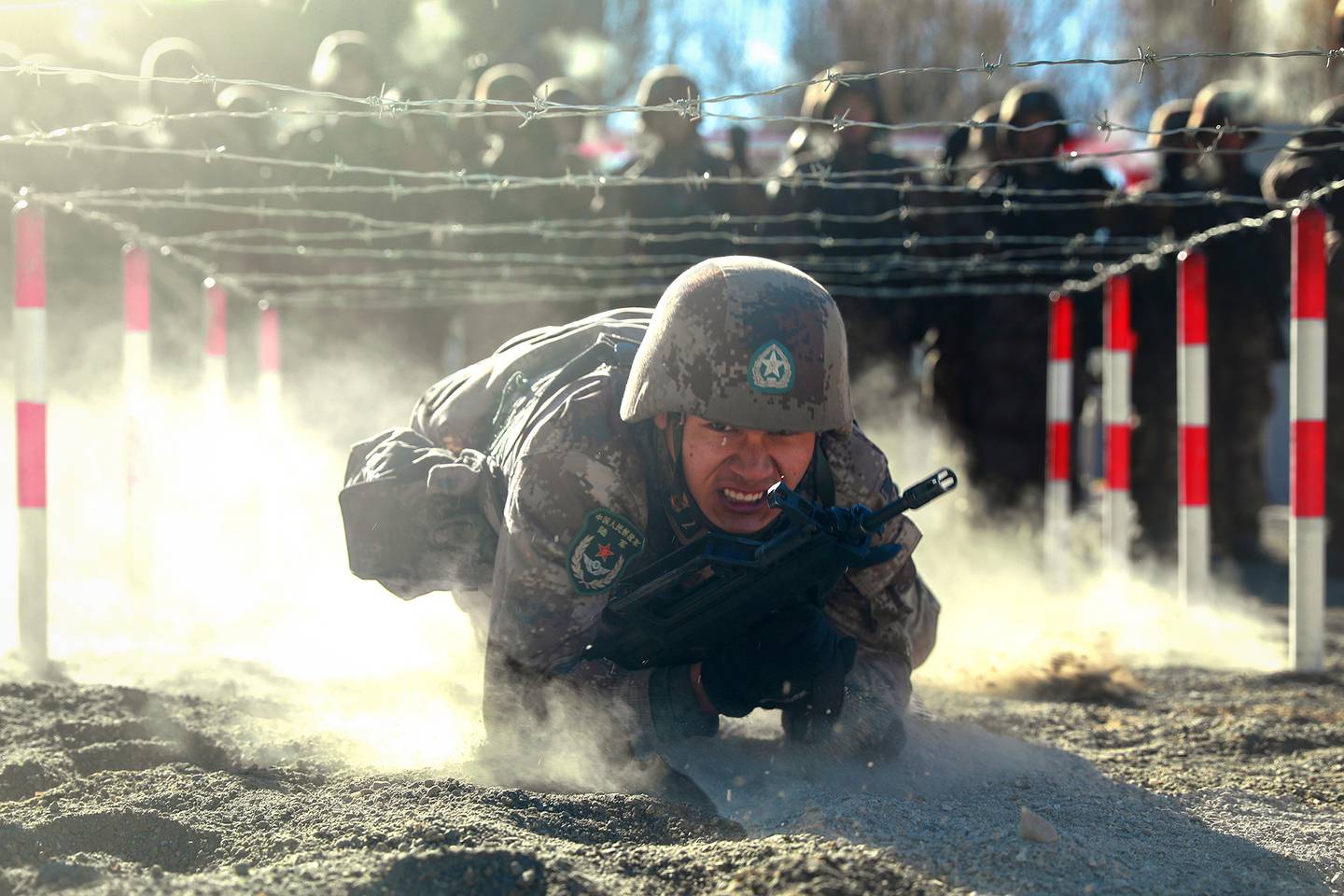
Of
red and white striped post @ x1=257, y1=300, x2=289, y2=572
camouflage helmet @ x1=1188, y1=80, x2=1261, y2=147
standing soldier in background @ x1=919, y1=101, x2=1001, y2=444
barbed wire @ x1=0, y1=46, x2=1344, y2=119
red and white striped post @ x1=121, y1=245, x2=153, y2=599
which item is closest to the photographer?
barbed wire @ x1=0, y1=46, x2=1344, y2=119

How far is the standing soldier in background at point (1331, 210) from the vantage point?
258 inches

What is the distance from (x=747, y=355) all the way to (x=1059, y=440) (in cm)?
452

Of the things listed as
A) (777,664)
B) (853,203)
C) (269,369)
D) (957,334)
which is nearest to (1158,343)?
(957,334)

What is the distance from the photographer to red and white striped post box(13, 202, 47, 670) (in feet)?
17.0

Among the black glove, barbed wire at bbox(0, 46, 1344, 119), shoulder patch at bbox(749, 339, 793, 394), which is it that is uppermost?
barbed wire at bbox(0, 46, 1344, 119)

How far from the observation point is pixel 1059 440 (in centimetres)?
766

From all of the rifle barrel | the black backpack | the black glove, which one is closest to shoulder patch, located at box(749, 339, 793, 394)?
the rifle barrel

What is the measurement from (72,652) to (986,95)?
18.6 metres

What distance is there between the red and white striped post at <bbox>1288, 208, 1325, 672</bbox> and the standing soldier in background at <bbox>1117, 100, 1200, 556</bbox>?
225 centimetres

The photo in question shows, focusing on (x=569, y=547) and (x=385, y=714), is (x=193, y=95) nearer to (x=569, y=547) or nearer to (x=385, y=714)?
(x=385, y=714)

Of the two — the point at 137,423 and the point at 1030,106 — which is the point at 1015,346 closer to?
the point at 1030,106

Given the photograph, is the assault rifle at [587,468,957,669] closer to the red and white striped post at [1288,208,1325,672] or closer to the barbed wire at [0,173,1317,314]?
the red and white striped post at [1288,208,1325,672]

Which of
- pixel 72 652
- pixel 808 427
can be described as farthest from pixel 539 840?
pixel 72 652

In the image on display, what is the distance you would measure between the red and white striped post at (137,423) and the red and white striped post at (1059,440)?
4261mm
